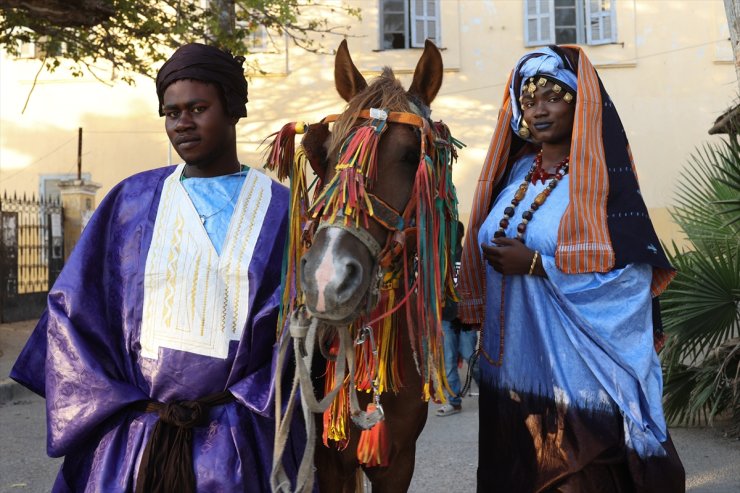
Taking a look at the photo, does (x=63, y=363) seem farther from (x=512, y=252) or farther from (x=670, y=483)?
(x=670, y=483)

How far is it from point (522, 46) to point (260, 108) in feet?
18.3

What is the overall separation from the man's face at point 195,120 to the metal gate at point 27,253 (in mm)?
10848

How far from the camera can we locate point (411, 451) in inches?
113

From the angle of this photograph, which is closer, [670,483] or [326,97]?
[670,483]

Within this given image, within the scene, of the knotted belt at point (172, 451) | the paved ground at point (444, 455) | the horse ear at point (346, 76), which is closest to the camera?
the knotted belt at point (172, 451)

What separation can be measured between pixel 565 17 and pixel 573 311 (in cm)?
1474

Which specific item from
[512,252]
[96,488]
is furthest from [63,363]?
[512,252]

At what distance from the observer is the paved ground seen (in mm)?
5324

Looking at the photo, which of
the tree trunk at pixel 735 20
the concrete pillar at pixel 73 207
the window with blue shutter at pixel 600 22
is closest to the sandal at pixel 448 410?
the tree trunk at pixel 735 20

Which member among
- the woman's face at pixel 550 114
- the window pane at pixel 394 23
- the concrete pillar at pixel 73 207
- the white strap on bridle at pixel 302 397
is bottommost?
the white strap on bridle at pixel 302 397

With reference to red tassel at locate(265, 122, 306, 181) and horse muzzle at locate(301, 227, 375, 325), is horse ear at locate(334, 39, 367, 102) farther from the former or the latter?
horse muzzle at locate(301, 227, 375, 325)

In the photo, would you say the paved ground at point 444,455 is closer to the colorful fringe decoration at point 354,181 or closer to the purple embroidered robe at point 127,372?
the purple embroidered robe at point 127,372

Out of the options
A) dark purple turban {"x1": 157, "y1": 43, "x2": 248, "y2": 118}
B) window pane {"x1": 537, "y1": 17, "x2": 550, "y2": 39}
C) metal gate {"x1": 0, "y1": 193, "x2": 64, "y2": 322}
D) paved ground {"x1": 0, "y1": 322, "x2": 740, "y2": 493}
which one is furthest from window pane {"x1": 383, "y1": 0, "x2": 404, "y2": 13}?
dark purple turban {"x1": 157, "y1": 43, "x2": 248, "y2": 118}

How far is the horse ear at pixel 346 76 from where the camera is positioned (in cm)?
273
